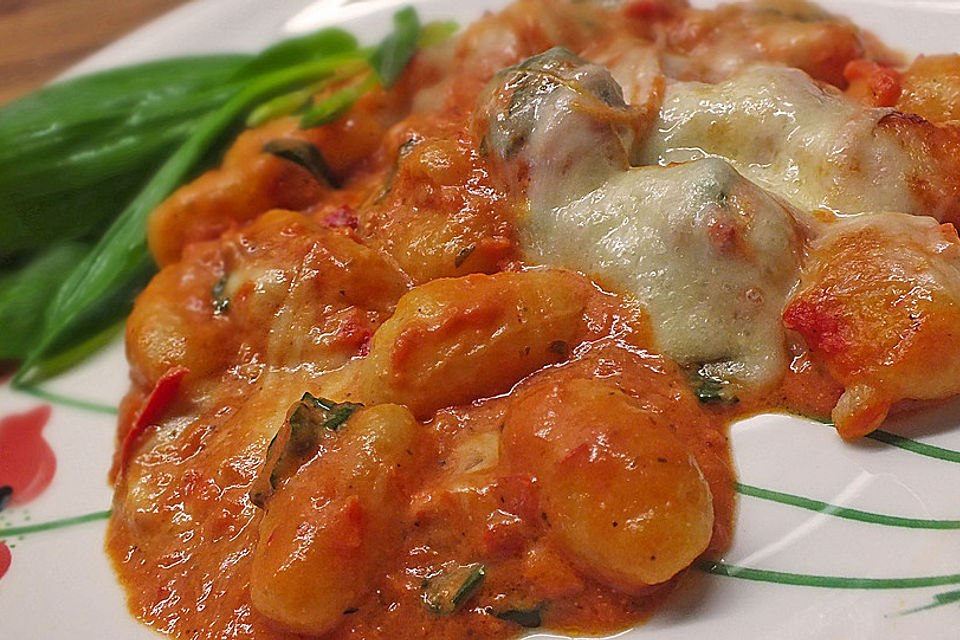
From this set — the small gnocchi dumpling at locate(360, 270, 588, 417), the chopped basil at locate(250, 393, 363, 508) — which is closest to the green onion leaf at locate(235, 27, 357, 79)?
the small gnocchi dumpling at locate(360, 270, 588, 417)

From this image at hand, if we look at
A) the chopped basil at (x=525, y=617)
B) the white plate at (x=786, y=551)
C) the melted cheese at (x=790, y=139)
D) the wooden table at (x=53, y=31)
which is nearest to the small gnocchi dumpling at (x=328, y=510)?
the chopped basil at (x=525, y=617)

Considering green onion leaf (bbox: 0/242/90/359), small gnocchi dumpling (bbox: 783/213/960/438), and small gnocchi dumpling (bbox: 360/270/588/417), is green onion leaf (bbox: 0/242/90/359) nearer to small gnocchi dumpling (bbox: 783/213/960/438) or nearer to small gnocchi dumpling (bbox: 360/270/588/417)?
small gnocchi dumpling (bbox: 360/270/588/417)

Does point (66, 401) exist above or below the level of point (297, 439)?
below

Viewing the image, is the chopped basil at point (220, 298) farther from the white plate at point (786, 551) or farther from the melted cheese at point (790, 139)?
the melted cheese at point (790, 139)

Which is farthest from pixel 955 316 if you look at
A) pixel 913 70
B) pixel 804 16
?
pixel 804 16

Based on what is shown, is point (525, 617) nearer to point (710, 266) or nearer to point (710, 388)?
point (710, 388)

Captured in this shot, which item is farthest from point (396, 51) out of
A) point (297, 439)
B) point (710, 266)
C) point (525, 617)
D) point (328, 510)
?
point (525, 617)
